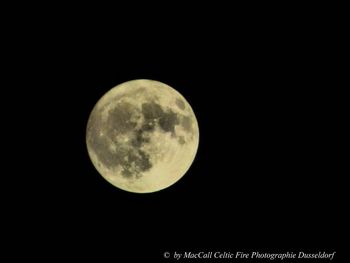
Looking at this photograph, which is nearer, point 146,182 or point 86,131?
point 146,182

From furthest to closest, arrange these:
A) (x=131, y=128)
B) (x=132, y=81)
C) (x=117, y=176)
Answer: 1. (x=132, y=81)
2. (x=117, y=176)
3. (x=131, y=128)

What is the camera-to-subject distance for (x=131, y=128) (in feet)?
14.2

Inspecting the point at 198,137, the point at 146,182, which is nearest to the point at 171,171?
the point at 146,182

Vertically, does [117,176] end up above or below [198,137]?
below

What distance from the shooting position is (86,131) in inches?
199

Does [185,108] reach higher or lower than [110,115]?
higher

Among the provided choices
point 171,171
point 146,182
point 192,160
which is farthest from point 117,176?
point 192,160

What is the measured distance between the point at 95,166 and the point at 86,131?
551 mm

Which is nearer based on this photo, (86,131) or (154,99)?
(154,99)

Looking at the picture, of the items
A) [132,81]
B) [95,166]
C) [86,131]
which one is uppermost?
[132,81]

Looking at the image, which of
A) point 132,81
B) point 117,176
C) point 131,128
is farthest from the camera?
point 132,81

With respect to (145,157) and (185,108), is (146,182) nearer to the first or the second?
(145,157)

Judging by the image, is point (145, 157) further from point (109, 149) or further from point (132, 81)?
point (132, 81)

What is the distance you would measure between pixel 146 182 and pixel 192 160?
2.83 feet
